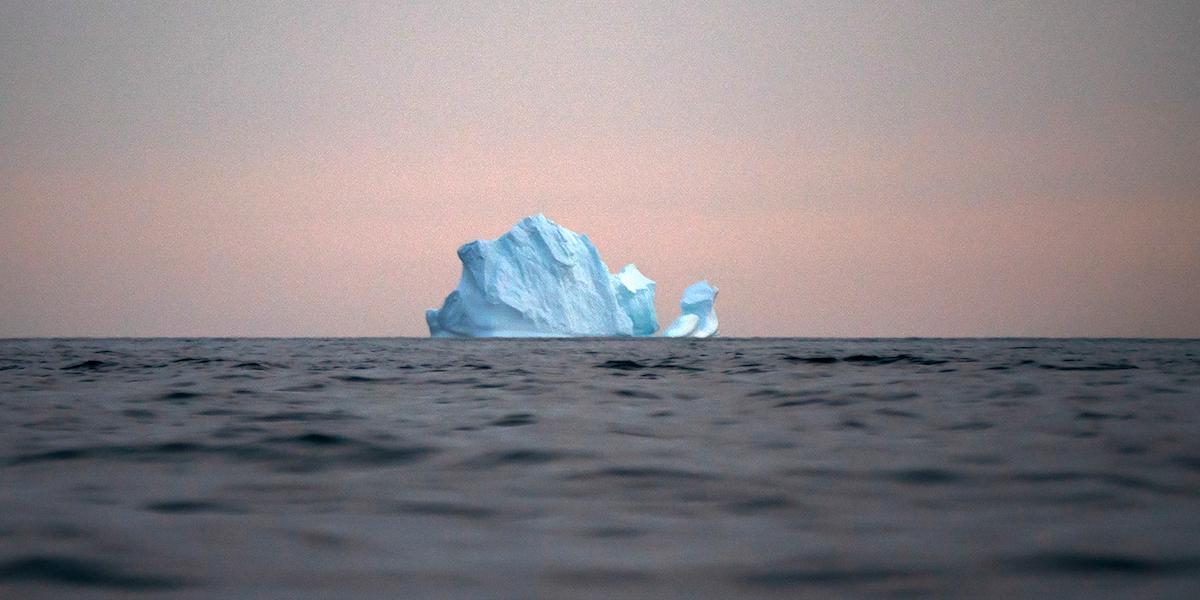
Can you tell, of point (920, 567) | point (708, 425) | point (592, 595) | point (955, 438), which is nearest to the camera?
point (592, 595)

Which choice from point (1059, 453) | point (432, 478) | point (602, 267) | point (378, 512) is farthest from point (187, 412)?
point (602, 267)

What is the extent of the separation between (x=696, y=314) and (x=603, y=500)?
43.7 m

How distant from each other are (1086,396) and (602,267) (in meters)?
34.9

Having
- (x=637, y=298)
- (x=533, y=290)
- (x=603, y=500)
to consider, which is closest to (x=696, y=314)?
(x=637, y=298)

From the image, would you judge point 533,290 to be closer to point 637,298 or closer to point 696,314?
point 637,298

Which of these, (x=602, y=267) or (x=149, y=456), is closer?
(x=149, y=456)

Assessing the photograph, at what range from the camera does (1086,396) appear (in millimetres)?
7434

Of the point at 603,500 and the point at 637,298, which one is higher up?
the point at 637,298

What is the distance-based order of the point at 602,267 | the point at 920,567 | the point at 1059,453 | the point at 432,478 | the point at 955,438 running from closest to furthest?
the point at 920,567, the point at 432,478, the point at 1059,453, the point at 955,438, the point at 602,267

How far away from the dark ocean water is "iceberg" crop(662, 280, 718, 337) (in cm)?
3891

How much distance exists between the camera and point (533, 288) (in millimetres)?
39719

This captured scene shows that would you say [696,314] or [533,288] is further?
[696,314]

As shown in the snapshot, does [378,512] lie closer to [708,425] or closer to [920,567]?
[920,567]

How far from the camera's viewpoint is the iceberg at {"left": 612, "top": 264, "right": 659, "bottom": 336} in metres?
45.5
